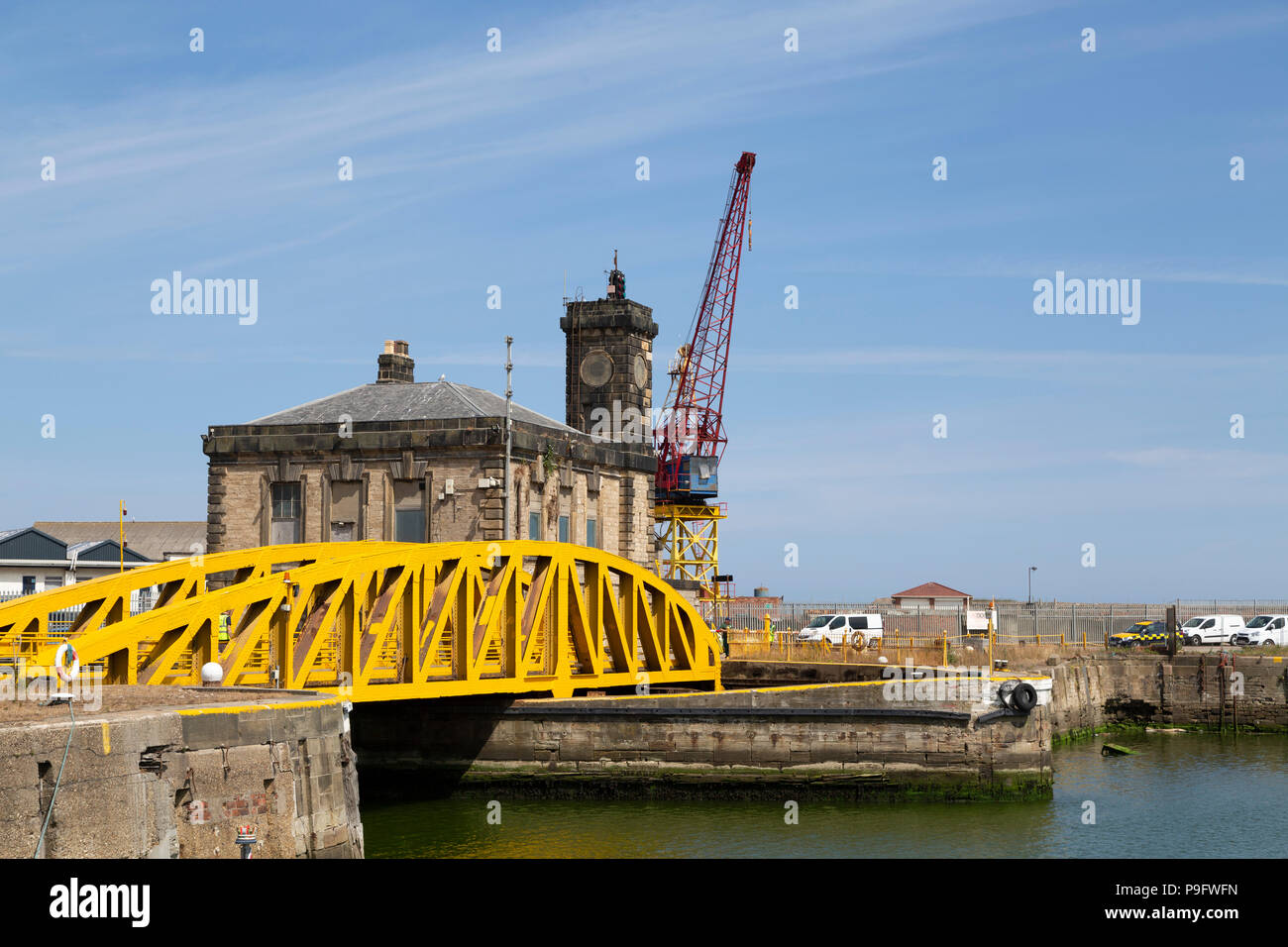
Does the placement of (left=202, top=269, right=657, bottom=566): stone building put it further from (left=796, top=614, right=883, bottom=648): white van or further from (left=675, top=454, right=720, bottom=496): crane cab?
(left=675, top=454, right=720, bottom=496): crane cab

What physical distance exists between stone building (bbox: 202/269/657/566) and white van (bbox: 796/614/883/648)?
34.4 feet

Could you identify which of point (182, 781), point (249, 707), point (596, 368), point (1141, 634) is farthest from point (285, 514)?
point (1141, 634)

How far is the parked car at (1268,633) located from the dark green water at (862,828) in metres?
28.3

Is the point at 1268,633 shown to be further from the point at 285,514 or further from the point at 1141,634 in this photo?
the point at 285,514

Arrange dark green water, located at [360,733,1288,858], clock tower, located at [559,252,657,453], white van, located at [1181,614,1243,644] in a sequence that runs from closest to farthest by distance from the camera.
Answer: dark green water, located at [360,733,1288,858] < white van, located at [1181,614,1243,644] < clock tower, located at [559,252,657,453]

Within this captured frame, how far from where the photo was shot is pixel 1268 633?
63.6 m

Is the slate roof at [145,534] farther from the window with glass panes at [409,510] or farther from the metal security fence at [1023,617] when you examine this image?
the window with glass panes at [409,510]

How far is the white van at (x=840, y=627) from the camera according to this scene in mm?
54578

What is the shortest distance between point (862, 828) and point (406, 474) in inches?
733

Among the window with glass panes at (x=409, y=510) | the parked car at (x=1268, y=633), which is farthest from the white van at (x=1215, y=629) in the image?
the window with glass panes at (x=409, y=510)

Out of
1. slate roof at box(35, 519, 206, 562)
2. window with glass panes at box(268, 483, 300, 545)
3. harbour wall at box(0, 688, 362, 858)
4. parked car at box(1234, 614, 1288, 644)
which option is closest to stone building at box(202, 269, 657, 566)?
window with glass panes at box(268, 483, 300, 545)

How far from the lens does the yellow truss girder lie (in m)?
23.2

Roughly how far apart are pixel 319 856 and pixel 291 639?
8788 mm

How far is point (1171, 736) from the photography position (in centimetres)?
5144
